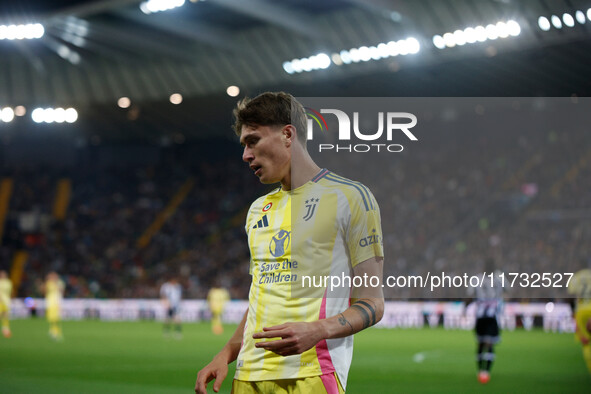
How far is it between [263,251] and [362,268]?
43 centimetres

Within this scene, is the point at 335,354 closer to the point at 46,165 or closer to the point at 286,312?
the point at 286,312

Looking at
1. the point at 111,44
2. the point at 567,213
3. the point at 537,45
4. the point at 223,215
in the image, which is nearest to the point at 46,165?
the point at 223,215

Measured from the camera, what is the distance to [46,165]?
141ft

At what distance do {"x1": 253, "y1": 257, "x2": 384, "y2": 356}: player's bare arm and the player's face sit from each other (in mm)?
512

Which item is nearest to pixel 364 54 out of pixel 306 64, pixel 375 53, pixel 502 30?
pixel 375 53

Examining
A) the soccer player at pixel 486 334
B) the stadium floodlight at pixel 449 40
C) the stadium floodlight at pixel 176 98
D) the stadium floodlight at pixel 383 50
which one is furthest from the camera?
the stadium floodlight at pixel 176 98

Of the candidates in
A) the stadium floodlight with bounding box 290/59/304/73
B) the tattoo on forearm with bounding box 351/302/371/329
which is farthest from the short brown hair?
the stadium floodlight with bounding box 290/59/304/73

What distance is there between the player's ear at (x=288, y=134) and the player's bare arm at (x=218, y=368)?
0.79m

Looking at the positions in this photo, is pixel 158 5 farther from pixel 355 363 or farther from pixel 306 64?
pixel 355 363

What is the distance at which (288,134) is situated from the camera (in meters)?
3.04

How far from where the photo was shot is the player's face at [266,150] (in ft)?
9.91

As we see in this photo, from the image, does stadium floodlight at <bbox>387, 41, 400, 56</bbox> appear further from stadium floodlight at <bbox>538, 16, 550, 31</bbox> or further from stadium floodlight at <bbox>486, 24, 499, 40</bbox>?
stadium floodlight at <bbox>538, 16, 550, 31</bbox>

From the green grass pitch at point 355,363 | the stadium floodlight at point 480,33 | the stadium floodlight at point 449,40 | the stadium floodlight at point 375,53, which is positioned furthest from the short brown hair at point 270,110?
the stadium floodlight at point 375,53

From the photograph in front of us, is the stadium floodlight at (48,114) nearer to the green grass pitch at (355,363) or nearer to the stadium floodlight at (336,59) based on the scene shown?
the green grass pitch at (355,363)
